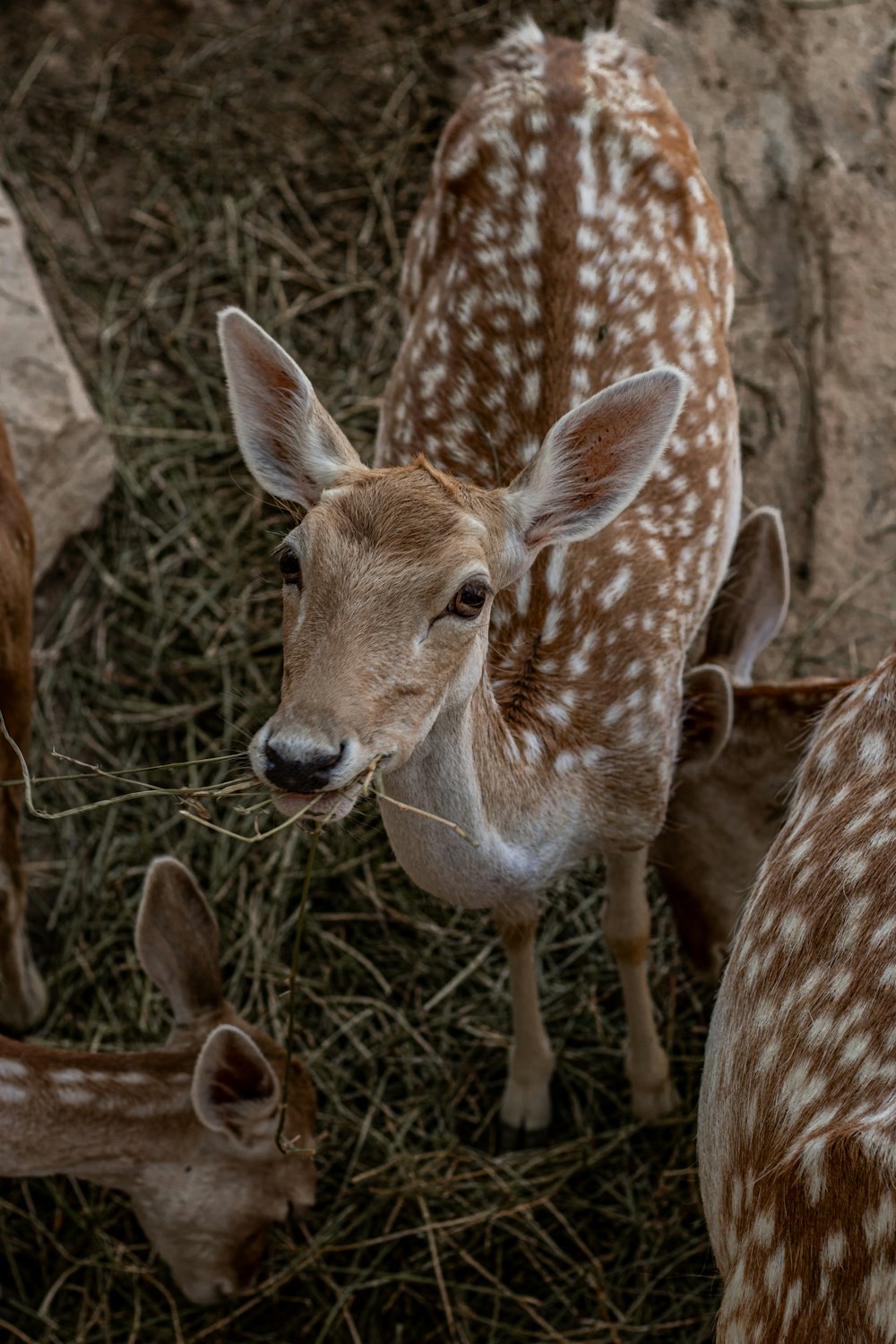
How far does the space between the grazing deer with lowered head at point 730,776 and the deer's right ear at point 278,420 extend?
1.00 meters

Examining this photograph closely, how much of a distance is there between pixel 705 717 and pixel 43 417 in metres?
2.07

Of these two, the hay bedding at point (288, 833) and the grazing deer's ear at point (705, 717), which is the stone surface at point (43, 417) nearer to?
the hay bedding at point (288, 833)

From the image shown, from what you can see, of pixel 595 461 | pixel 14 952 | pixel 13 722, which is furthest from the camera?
pixel 14 952

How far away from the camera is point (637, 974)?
3.39m

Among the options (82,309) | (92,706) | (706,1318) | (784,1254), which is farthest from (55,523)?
(784,1254)

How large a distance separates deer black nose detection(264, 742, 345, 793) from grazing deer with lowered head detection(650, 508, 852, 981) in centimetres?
128

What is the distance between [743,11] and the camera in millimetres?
4715

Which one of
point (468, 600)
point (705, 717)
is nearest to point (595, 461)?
point (468, 600)

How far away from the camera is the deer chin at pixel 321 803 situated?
206 centimetres

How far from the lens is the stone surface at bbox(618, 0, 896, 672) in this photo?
409 cm

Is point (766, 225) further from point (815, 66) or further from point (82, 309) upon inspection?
point (82, 309)

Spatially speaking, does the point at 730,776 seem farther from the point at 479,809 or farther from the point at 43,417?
the point at 43,417

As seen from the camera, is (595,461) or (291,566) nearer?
(291,566)

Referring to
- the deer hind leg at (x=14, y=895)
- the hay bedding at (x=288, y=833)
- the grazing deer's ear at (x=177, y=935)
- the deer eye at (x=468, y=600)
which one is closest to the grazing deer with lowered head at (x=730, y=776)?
the hay bedding at (x=288, y=833)
